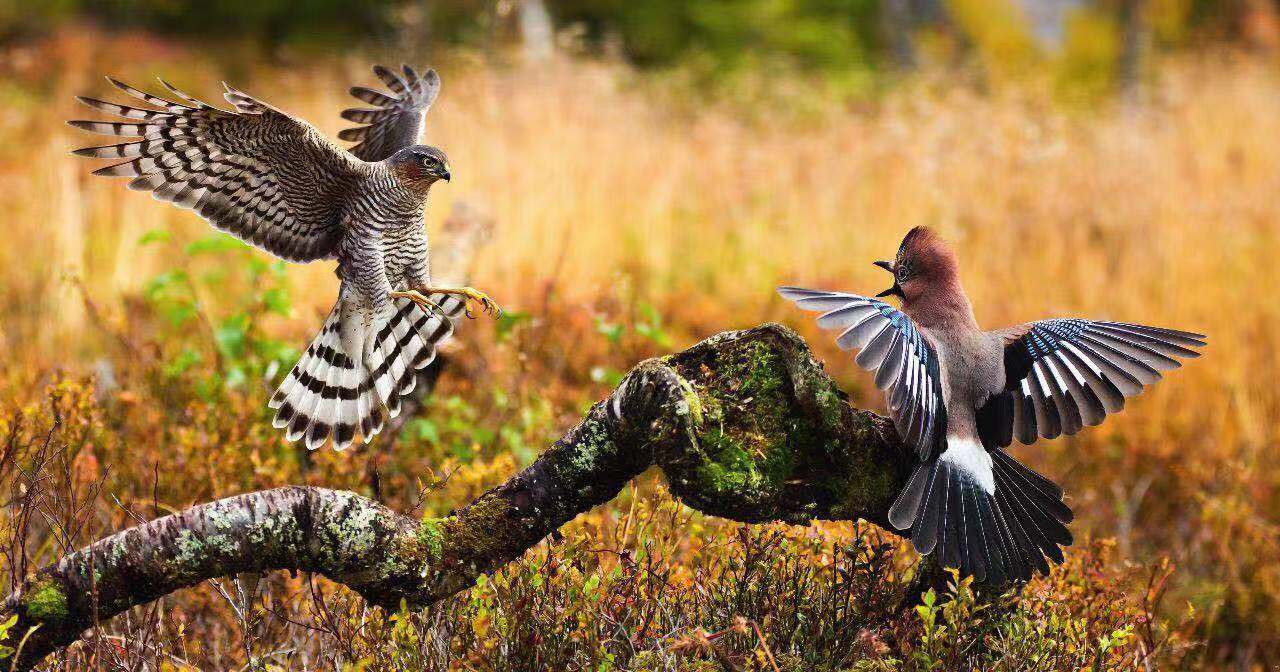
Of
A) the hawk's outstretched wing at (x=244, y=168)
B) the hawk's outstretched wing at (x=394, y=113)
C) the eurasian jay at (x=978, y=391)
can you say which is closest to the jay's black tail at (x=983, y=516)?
the eurasian jay at (x=978, y=391)

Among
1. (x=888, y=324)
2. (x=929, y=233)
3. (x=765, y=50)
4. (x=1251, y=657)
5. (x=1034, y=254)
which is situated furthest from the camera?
(x=765, y=50)

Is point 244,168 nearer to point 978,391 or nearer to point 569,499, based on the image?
point 569,499

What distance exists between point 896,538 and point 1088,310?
3.94 metres

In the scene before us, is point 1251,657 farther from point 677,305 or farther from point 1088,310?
point 677,305

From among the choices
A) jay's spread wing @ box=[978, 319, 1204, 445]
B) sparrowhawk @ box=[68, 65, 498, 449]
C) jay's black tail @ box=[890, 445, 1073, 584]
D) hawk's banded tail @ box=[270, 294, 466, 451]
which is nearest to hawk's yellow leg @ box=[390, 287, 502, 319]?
sparrowhawk @ box=[68, 65, 498, 449]

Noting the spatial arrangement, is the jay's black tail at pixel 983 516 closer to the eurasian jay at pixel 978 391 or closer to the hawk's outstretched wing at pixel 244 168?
the eurasian jay at pixel 978 391

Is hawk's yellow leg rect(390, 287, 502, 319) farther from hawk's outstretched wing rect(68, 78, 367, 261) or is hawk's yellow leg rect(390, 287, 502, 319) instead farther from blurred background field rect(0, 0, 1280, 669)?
blurred background field rect(0, 0, 1280, 669)

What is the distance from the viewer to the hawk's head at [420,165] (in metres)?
3.04

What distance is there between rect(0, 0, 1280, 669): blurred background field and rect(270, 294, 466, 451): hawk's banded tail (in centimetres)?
20

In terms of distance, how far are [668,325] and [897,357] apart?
403 cm

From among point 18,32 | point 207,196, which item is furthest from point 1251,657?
point 18,32

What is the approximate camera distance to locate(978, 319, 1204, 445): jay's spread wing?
2523mm

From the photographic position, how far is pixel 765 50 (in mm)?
17281

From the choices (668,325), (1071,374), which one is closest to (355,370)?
(1071,374)
